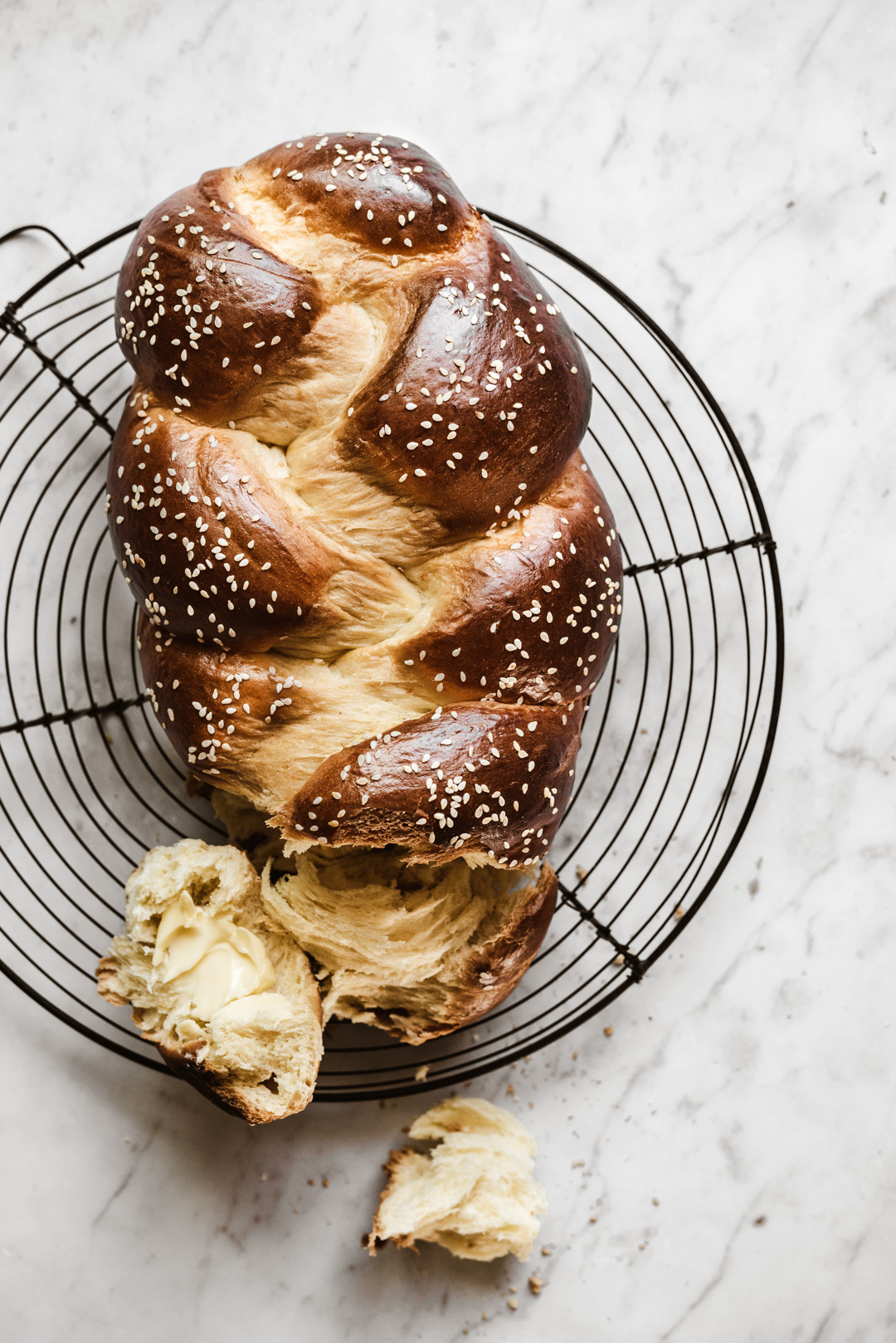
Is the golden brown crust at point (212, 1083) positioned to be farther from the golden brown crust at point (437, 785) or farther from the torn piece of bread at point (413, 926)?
the golden brown crust at point (437, 785)

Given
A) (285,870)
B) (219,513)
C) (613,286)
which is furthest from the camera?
(613,286)

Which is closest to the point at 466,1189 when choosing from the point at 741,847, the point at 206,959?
the point at 206,959

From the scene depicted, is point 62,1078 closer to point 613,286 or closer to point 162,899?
point 162,899

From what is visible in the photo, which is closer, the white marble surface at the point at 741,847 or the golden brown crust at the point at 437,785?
the golden brown crust at the point at 437,785

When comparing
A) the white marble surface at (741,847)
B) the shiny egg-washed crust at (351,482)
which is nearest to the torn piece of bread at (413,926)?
the shiny egg-washed crust at (351,482)

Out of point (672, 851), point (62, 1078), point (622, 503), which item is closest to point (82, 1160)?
point (62, 1078)

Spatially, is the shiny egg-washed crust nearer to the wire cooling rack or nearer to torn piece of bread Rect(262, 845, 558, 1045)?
torn piece of bread Rect(262, 845, 558, 1045)

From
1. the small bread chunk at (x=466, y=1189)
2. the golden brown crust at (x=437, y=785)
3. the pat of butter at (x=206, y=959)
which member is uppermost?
the golden brown crust at (x=437, y=785)
